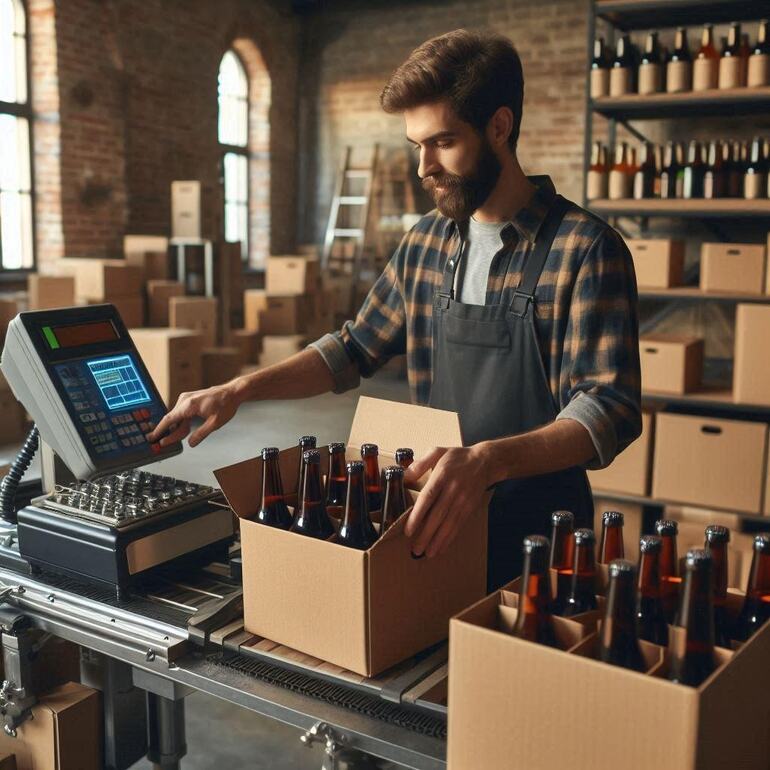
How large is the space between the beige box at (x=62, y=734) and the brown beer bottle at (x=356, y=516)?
2.52ft

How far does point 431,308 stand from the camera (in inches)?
71.6

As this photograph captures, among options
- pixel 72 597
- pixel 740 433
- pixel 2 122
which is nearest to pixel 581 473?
pixel 72 597

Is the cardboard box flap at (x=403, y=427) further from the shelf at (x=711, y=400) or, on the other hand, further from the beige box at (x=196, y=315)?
the beige box at (x=196, y=315)

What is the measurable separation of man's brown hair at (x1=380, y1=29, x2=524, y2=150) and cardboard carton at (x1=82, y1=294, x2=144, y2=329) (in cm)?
465

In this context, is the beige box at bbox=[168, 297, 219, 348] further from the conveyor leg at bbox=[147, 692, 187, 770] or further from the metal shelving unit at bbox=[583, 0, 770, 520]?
the conveyor leg at bbox=[147, 692, 187, 770]

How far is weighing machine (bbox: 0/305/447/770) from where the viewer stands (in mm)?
1046

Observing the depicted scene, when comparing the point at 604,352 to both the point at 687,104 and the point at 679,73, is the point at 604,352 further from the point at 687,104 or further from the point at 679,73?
the point at 687,104

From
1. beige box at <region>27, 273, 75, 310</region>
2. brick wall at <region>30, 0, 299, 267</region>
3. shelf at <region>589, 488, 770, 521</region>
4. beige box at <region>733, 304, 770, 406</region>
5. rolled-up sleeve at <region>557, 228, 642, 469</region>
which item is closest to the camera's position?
rolled-up sleeve at <region>557, 228, 642, 469</region>

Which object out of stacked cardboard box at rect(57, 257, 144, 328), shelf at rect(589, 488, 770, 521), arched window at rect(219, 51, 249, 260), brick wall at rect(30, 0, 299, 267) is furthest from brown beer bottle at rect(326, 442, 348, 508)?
arched window at rect(219, 51, 249, 260)

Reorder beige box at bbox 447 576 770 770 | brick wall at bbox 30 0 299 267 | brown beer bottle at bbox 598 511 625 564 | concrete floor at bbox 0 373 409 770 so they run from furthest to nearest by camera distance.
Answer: brick wall at bbox 30 0 299 267, concrete floor at bbox 0 373 409 770, brown beer bottle at bbox 598 511 625 564, beige box at bbox 447 576 770 770

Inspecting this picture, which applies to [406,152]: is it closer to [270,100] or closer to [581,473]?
[270,100]

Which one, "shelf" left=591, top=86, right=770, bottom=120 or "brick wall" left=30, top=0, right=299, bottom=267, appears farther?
"brick wall" left=30, top=0, right=299, bottom=267

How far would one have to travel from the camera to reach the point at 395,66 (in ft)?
26.7

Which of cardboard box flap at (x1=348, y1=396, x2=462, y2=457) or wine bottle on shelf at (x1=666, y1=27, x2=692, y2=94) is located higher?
wine bottle on shelf at (x1=666, y1=27, x2=692, y2=94)
